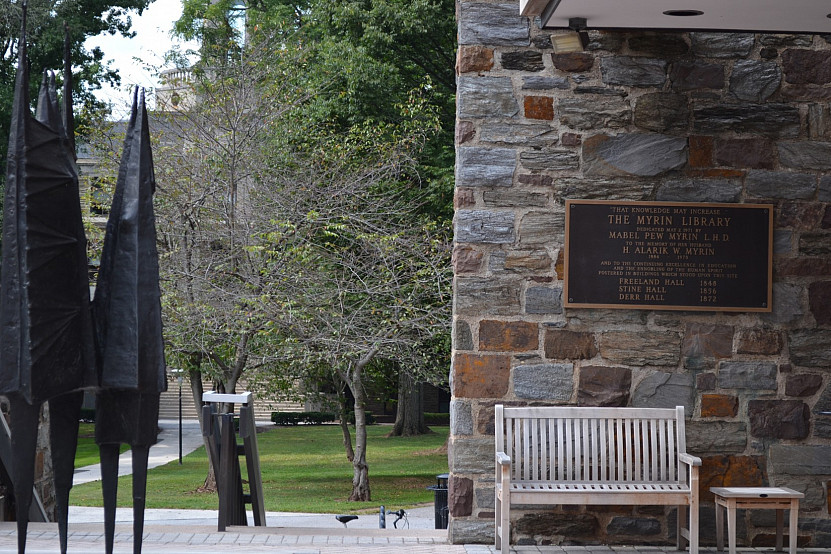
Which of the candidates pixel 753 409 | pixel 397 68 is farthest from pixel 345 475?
pixel 753 409

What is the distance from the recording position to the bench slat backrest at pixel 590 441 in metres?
5.54

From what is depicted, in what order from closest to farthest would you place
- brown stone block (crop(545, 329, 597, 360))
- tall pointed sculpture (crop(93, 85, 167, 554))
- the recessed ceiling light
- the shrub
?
tall pointed sculpture (crop(93, 85, 167, 554)), the recessed ceiling light, brown stone block (crop(545, 329, 597, 360)), the shrub

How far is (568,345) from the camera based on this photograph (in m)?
5.75

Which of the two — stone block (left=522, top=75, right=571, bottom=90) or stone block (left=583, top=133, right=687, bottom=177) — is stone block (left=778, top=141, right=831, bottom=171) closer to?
stone block (left=583, top=133, right=687, bottom=177)

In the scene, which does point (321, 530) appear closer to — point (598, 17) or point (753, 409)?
point (753, 409)

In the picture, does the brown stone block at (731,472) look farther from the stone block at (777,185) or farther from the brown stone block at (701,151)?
the brown stone block at (701,151)

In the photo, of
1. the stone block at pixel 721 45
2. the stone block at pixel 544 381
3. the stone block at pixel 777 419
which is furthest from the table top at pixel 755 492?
the stone block at pixel 721 45

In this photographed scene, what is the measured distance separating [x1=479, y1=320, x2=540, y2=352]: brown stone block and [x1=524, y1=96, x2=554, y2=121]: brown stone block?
1.25 meters

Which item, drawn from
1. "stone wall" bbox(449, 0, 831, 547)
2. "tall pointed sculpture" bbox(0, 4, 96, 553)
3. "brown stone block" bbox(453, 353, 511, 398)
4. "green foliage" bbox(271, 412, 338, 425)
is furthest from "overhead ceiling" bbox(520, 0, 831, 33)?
"green foliage" bbox(271, 412, 338, 425)

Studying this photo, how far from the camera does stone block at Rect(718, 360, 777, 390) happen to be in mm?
5770

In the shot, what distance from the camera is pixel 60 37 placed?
47.5ft

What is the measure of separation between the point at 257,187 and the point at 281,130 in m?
1.09

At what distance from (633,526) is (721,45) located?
2944 mm

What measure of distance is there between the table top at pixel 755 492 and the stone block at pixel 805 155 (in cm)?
195
